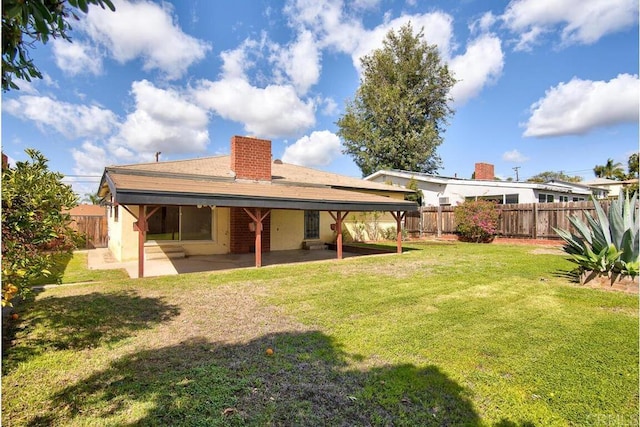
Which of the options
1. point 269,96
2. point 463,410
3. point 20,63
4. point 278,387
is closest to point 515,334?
point 463,410

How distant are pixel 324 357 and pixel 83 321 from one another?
395 centimetres

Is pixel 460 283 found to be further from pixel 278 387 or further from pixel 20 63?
pixel 20 63

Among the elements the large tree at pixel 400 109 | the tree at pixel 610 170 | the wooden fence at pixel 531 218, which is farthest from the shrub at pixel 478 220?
A: the tree at pixel 610 170

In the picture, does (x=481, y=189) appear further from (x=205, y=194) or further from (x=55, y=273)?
(x=55, y=273)

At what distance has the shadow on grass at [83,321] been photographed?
4.20 m

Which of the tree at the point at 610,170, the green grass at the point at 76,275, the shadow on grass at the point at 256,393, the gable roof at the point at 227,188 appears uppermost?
the tree at the point at 610,170

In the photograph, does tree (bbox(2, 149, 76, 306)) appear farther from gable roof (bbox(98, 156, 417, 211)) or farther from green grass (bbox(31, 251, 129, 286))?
green grass (bbox(31, 251, 129, 286))

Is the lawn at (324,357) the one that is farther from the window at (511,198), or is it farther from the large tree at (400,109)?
the large tree at (400,109)

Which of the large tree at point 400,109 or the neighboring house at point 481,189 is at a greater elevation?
the large tree at point 400,109

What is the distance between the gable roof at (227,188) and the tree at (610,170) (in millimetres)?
41374

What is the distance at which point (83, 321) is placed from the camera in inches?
201

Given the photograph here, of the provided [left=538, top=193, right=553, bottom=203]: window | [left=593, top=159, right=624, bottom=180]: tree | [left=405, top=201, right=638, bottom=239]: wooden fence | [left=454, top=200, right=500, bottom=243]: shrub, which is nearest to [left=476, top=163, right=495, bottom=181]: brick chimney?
[left=538, top=193, right=553, bottom=203]: window

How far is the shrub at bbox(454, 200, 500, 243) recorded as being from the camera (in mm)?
17391

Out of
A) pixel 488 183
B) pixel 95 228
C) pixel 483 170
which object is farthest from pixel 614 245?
pixel 95 228
